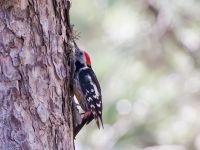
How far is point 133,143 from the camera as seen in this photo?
7.39 meters

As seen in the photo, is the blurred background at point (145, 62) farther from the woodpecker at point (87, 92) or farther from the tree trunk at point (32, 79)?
the tree trunk at point (32, 79)

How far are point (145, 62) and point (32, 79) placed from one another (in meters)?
3.58

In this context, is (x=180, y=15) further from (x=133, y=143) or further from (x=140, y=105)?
(x=133, y=143)

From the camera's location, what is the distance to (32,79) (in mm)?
2879

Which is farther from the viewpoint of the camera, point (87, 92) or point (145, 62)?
point (145, 62)

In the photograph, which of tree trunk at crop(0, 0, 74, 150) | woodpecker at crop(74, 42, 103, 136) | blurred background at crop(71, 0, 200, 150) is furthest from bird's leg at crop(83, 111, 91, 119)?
blurred background at crop(71, 0, 200, 150)

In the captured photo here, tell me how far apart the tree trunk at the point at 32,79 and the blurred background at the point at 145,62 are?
10.2 ft

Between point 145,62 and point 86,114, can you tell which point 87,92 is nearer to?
point 86,114

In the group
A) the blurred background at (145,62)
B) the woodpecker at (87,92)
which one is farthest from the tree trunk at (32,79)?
the blurred background at (145,62)

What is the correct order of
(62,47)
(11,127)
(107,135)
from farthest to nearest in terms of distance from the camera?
1. (107,135)
2. (62,47)
3. (11,127)

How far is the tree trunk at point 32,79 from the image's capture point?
9.22ft

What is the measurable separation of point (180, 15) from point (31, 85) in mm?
3542

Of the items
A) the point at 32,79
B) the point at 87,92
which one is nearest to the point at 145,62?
the point at 87,92

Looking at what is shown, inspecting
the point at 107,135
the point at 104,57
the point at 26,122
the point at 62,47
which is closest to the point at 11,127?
the point at 26,122
